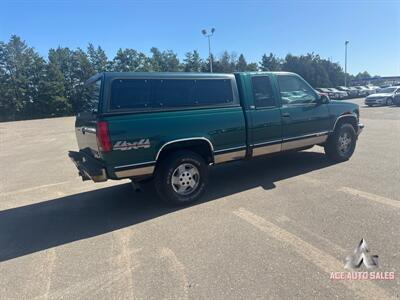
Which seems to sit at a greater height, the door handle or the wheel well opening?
the door handle

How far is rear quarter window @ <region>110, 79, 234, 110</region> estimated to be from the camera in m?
4.07

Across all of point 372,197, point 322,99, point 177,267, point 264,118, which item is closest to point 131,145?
point 177,267

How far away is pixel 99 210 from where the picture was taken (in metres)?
4.87

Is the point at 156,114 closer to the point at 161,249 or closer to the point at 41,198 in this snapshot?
the point at 161,249

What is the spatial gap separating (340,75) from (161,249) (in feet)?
248

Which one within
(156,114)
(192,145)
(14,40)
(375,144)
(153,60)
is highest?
(14,40)

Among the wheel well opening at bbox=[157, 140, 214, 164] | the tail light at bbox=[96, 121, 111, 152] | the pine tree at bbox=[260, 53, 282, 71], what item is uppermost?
the pine tree at bbox=[260, 53, 282, 71]

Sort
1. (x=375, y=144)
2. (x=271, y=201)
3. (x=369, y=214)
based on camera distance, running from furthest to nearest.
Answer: (x=375, y=144) < (x=271, y=201) < (x=369, y=214)

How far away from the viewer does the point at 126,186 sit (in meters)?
6.04

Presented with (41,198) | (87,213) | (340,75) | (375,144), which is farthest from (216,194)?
(340,75)

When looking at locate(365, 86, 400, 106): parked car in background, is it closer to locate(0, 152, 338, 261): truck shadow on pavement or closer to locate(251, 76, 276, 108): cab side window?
locate(0, 152, 338, 261): truck shadow on pavement

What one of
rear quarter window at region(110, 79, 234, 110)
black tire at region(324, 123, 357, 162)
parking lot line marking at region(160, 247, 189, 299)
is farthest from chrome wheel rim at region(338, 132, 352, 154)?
parking lot line marking at region(160, 247, 189, 299)

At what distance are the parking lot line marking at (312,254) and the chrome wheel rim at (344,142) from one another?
3.50m

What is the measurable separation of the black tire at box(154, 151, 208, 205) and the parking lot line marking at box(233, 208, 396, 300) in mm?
817
